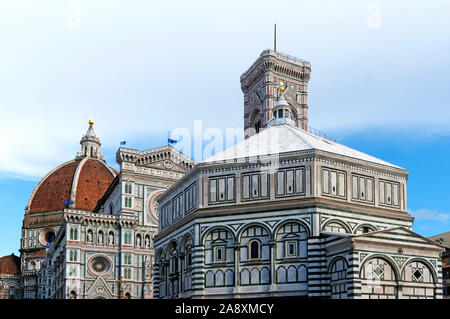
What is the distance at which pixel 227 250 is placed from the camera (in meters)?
39.1

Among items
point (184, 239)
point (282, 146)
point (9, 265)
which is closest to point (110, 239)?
point (184, 239)

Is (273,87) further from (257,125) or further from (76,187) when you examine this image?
(76,187)

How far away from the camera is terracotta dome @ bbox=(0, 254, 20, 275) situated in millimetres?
118438

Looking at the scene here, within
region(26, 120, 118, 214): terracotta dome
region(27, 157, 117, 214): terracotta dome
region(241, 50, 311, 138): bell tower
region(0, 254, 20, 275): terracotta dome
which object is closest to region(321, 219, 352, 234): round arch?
region(241, 50, 311, 138): bell tower

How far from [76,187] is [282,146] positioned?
85.3 metres

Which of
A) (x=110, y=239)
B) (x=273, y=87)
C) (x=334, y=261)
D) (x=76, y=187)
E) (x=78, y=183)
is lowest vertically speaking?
(x=334, y=261)

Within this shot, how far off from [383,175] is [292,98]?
4819cm

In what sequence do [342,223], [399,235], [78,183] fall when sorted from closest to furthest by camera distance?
[399,235]
[342,223]
[78,183]

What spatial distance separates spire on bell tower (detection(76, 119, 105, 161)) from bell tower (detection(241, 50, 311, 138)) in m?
48.1

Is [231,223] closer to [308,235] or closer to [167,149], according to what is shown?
[308,235]

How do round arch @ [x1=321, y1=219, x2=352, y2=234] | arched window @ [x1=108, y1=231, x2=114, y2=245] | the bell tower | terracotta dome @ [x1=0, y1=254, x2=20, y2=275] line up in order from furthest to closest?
terracotta dome @ [x1=0, y1=254, x2=20, y2=275]
the bell tower
arched window @ [x1=108, y1=231, x2=114, y2=245]
round arch @ [x1=321, y1=219, x2=352, y2=234]

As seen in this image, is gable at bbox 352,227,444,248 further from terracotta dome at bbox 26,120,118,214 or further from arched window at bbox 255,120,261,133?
terracotta dome at bbox 26,120,118,214

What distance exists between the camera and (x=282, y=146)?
4141 cm
